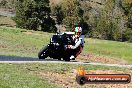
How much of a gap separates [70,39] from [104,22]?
6183cm

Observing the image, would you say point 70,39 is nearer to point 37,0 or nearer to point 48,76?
point 48,76

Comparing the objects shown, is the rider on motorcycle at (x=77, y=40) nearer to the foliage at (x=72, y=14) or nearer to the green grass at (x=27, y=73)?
the green grass at (x=27, y=73)

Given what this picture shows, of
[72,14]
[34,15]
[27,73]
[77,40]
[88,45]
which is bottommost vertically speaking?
[72,14]

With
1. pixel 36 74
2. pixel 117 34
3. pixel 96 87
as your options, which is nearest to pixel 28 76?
pixel 36 74

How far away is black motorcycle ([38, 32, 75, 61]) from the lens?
1120 inches

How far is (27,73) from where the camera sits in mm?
19734

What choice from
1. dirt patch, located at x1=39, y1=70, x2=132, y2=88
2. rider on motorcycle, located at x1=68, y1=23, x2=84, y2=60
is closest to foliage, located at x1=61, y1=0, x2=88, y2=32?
rider on motorcycle, located at x1=68, y1=23, x2=84, y2=60

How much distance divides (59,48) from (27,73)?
9033 mm

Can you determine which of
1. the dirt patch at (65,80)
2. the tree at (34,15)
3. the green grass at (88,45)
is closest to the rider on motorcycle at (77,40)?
the dirt patch at (65,80)

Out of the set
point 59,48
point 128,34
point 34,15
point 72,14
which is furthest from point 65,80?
point 128,34

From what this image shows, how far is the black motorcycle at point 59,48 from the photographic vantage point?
1120 inches

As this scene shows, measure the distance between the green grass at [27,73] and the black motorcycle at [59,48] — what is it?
4.08 m

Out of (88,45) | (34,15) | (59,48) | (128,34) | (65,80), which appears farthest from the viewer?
(128,34)

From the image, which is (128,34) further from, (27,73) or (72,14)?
(27,73)
